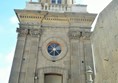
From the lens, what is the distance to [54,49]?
14289 millimetres

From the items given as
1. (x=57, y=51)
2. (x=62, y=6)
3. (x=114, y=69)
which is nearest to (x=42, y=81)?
(x=57, y=51)

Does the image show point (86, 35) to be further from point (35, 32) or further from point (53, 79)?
point (53, 79)

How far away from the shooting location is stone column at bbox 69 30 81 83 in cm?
1273

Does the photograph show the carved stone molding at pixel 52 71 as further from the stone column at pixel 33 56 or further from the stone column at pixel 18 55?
the stone column at pixel 18 55

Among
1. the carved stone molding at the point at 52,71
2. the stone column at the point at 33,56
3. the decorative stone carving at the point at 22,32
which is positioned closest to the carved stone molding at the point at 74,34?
the stone column at the point at 33,56

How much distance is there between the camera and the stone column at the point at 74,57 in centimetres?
1273

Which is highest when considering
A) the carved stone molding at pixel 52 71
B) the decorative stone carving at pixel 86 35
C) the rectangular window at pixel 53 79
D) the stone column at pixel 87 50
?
Result: the decorative stone carving at pixel 86 35

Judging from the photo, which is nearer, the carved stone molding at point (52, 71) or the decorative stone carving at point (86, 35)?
the carved stone molding at point (52, 71)

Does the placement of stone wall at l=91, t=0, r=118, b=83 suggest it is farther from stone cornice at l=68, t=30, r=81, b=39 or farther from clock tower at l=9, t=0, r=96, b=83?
stone cornice at l=68, t=30, r=81, b=39

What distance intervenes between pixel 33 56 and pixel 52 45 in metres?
2.08

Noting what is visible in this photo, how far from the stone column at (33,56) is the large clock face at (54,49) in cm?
107

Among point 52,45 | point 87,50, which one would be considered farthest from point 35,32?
point 87,50

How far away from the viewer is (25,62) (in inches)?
525

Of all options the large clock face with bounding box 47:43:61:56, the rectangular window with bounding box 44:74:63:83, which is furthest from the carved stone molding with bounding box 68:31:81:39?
the rectangular window with bounding box 44:74:63:83
